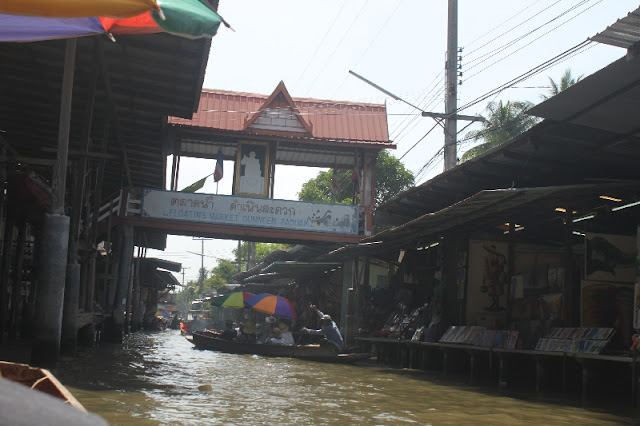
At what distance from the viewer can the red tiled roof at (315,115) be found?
24219 mm

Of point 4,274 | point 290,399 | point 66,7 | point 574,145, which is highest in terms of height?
point 574,145

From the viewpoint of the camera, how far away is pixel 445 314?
16484 mm

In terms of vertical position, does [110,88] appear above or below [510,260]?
above

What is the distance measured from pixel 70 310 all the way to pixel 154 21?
7.89 metres

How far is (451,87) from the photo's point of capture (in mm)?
18984

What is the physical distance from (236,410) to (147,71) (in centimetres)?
773

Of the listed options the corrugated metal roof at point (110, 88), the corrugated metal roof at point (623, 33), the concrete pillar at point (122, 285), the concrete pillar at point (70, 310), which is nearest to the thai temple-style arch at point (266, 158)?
the concrete pillar at point (122, 285)

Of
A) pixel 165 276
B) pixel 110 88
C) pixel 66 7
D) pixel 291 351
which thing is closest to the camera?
pixel 66 7

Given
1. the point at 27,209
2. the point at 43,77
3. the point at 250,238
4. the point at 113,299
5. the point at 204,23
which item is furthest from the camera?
the point at 250,238

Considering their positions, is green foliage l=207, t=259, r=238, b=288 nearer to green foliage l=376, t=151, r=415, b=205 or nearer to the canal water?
green foliage l=376, t=151, r=415, b=205

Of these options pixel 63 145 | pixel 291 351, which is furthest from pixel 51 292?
pixel 291 351

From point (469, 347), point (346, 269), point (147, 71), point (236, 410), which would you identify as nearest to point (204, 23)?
point (236, 410)

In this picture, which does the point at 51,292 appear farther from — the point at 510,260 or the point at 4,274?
the point at 510,260

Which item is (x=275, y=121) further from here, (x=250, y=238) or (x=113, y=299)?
(x=113, y=299)
